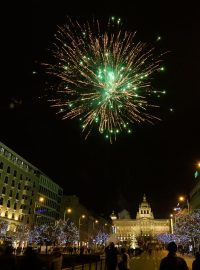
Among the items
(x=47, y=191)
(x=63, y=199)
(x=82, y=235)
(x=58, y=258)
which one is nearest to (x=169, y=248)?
(x=58, y=258)

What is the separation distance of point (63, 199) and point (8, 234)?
4970 cm

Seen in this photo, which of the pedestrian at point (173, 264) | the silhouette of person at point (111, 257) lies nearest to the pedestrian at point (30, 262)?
the pedestrian at point (173, 264)

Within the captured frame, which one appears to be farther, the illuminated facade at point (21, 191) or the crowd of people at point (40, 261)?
the illuminated facade at point (21, 191)

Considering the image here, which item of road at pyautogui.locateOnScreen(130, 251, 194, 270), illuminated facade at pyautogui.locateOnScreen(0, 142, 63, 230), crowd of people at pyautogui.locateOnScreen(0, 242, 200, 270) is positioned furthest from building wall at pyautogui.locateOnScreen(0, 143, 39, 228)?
crowd of people at pyautogui.locateOnScreen(0, 242, 200, 270)

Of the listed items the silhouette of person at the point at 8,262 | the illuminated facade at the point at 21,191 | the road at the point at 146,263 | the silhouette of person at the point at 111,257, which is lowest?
the silhouette of person at the point at 8,262

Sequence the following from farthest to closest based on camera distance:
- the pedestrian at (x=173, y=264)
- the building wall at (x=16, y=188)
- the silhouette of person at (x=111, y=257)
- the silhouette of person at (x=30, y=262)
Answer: the building wall at (x=16, y=188)
the silhouette of person at (x=111, y=257)
the silhouette of person at (x=30, y=262)
the pedestrian at (x=173, y=264)

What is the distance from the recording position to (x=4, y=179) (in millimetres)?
78875

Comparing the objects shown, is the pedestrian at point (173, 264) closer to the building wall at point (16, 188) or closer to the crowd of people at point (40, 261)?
the crowd of people at point (40, 261)

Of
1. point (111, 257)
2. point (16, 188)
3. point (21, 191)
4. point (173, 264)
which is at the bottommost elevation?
point (173, 264)

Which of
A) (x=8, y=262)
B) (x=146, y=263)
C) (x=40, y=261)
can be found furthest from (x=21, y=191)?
(x=40, y=261)

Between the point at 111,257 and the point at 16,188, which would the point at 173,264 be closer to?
the point at 111,257

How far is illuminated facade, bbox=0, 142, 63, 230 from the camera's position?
258ft

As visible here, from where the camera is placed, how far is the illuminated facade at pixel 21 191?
78.8 m

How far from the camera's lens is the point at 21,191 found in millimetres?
89438
